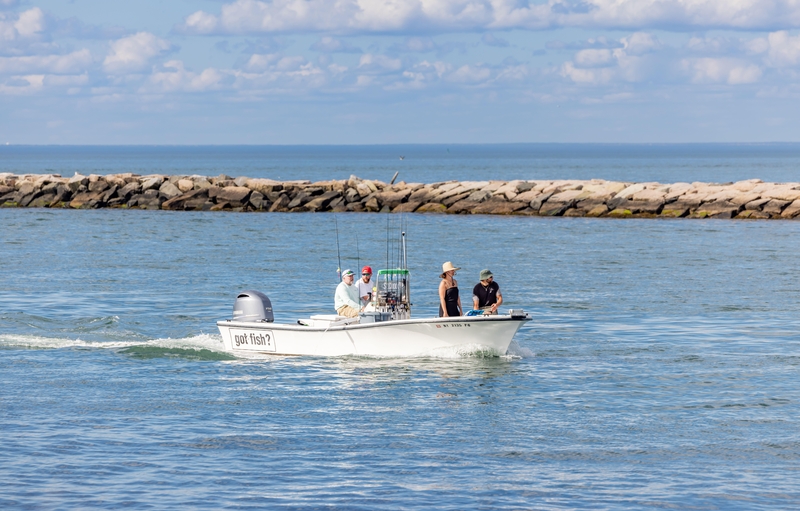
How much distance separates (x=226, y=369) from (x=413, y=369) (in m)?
3.26

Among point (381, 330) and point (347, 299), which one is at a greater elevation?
point (347, 299)

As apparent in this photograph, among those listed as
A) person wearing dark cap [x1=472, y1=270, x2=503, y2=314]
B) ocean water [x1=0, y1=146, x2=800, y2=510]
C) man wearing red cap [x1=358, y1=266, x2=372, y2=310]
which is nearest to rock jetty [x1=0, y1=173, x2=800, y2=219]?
ocean water [x1=0, y1=146, x2=800, y2=510]

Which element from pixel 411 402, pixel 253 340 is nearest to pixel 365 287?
pixel 253 340

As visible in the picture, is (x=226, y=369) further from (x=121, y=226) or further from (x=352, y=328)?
(x=121, y=226)

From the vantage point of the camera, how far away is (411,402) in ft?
52.6

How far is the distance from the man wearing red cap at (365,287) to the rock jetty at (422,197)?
37.7 metres

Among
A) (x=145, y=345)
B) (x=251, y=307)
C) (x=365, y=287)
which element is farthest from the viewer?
(x=145, y=345)

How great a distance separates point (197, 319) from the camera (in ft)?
80.9

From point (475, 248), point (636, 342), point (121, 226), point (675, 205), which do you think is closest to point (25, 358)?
point (636, 342)

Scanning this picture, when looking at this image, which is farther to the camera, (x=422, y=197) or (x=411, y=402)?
(x=422, y=197)

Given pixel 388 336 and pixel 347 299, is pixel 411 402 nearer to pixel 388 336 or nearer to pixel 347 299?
pixel 388 336

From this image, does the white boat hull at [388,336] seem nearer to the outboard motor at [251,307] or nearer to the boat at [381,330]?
the boat at [381,330]

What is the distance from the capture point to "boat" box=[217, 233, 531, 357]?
59.5 ft

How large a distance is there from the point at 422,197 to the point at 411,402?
146 feet
